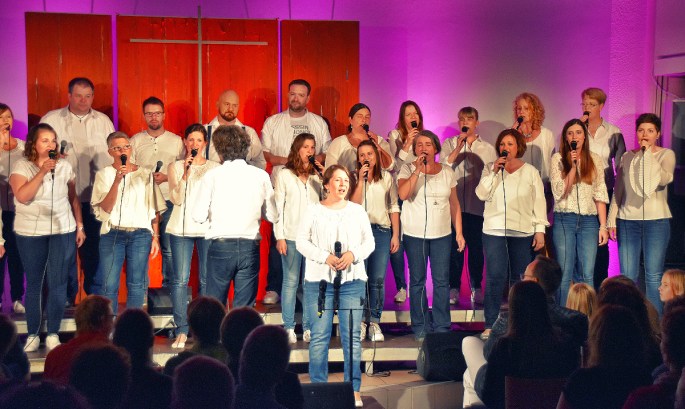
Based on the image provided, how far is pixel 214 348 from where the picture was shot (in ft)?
13.1

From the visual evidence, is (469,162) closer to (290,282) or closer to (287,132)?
(287,132)

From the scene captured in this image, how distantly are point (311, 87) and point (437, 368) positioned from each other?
295 centimetres

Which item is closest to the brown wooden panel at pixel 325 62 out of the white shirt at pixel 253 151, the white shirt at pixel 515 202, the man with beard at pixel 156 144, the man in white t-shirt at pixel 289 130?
the man in white t-shirt at pixel 289 130

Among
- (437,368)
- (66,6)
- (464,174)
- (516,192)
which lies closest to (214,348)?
(437,368)

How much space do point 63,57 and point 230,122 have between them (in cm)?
156

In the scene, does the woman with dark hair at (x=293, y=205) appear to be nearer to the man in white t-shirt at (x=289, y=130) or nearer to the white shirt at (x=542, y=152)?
the man in white t-shirt at (x=289, y=130)

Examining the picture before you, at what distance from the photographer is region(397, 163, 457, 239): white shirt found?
6.16 metres

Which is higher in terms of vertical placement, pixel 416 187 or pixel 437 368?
pixel 416 187

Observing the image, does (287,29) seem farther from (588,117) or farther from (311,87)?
(588,117)

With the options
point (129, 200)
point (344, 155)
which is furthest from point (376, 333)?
point (129, 200)

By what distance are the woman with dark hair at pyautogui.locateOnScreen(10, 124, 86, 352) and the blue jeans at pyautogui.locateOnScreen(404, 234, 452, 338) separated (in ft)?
7.84

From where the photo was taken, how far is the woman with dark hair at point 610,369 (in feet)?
11.1

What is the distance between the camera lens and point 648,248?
668cm

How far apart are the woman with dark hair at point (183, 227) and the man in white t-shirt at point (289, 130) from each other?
35.3 inches
